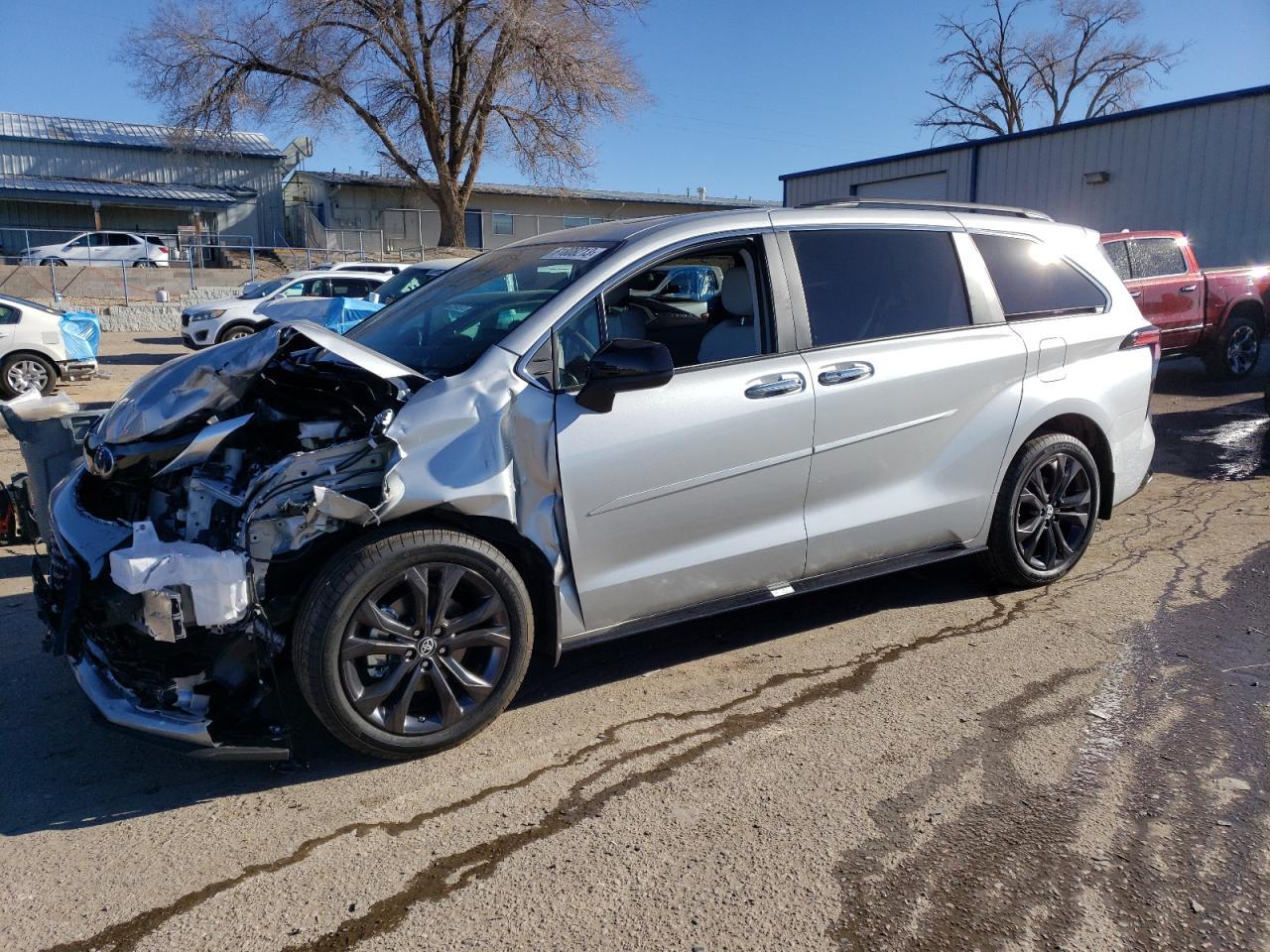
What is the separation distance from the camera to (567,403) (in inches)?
139

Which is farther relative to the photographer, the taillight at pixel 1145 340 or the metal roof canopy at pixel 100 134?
the metal roof canopy at pixel 100 134

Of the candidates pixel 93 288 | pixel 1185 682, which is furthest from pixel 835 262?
pixel 93 288

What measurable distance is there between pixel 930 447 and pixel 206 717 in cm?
314

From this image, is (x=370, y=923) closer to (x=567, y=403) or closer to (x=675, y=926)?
(x=675, y=926)

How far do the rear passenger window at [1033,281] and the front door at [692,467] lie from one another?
142 centimetres

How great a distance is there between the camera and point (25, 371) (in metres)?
13.6

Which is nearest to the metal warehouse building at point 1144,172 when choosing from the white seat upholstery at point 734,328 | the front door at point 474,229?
the white seat upholstery at point 734,328

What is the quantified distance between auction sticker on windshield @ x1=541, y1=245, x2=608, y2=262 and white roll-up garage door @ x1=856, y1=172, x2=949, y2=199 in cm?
1985

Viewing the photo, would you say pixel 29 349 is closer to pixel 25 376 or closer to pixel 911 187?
pixel 25 376

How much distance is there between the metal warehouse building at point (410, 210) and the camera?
38375 millimetres

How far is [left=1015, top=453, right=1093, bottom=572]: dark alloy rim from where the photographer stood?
15.9 feet

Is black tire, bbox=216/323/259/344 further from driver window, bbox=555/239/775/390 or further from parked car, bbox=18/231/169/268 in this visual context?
driver window, bbox=555/239/775/390

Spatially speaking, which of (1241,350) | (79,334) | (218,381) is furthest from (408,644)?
(79,334)

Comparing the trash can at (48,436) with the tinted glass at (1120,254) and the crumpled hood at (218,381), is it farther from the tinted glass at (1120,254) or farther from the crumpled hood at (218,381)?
the tinted glass at (1120,254)
